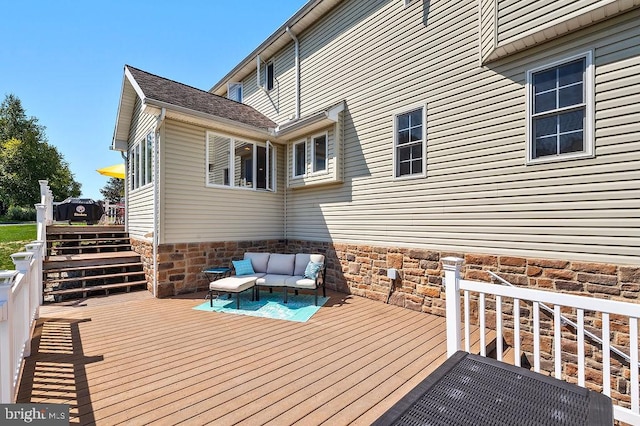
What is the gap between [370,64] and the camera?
7.03 m

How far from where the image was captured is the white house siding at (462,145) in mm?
3766

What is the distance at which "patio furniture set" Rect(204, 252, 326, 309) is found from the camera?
616 cm

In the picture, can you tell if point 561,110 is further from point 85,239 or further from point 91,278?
point 85,239

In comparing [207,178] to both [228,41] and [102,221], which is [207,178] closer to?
[228,41]

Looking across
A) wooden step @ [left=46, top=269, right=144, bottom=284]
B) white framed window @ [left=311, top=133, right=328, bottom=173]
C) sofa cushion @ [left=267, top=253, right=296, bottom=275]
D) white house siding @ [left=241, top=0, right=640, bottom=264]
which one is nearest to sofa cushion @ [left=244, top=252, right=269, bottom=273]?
sofa cushion @ [left=267, top=253, right=296, bottom=275]

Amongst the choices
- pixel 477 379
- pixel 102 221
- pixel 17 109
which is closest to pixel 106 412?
pixel 477 379

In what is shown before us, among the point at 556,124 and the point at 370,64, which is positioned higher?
the point at 370,64

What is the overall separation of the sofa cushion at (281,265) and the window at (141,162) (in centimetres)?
408

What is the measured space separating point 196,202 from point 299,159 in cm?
330

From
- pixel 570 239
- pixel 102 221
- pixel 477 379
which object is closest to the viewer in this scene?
pixel 477 379

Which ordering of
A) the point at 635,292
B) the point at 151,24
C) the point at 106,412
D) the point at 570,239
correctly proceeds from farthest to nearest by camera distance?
the point at 151,24 → the point at 570,239 → the point at 635,292 → the point at 106,412

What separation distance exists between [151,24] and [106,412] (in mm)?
12091

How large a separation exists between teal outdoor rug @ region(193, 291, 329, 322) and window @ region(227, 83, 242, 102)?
8988mm

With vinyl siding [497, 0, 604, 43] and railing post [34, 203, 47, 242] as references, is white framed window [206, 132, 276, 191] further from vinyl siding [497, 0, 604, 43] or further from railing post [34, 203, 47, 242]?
vinyl siding [497, 0, 604, 43]
